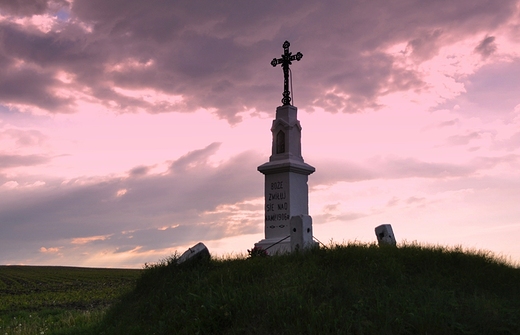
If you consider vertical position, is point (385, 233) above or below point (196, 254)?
above

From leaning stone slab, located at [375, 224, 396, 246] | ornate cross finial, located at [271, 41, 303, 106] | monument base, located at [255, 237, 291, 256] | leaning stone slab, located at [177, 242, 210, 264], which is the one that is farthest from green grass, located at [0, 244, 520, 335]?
ornate cross finial, located at [271, 41, 303, 106]

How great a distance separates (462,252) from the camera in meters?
14.1

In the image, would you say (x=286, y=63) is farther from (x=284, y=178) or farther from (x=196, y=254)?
(x=196, y=254)

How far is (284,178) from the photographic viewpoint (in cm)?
1736

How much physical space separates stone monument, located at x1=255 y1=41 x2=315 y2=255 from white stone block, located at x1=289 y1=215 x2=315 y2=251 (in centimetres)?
198

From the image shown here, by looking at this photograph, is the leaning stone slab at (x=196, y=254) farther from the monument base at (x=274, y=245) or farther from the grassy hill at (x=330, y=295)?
the monument base at (x=274, y=245)

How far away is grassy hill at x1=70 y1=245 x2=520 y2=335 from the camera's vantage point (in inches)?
357

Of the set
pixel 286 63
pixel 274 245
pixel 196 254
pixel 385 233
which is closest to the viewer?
pixel 196 254

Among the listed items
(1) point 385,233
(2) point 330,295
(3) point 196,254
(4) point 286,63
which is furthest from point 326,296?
(4) point 286,63

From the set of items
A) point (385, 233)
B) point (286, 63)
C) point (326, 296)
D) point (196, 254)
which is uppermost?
point (286, 63)

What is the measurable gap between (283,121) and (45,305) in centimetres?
1396

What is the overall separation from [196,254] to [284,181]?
5.01 m

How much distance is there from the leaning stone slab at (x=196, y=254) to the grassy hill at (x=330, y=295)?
0.89 feet

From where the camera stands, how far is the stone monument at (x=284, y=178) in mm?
17078
